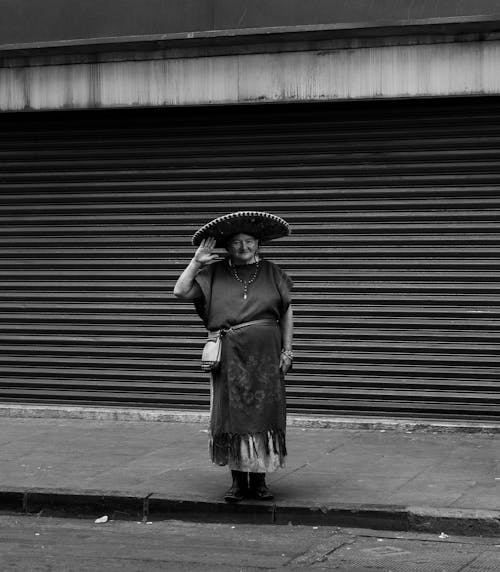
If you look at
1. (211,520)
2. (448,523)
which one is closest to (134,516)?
(211,520)

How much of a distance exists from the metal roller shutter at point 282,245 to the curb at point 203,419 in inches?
4.5

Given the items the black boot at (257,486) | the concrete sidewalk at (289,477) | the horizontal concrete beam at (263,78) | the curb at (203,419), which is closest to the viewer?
the concrete sidewalk at (289,477)

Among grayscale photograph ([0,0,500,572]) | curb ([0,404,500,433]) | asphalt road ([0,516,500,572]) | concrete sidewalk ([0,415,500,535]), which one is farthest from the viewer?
curb ([0,404,500,433])

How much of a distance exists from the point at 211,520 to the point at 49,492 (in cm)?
123

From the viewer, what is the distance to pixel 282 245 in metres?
12.1

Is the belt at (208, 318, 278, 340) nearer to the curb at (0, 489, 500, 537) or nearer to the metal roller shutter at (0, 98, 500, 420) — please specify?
the curb at (0, 489, 500, 537)

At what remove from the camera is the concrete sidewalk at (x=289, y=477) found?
8.20m

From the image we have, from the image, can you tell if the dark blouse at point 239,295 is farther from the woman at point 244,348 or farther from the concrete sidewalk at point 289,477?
the concrete sidewalk at point 289,477

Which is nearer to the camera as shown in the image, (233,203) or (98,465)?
(98,465)

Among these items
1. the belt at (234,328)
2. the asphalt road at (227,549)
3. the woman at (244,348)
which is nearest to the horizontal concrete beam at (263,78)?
the woman at (244,348)

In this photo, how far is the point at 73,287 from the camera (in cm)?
1268

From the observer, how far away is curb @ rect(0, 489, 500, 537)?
7891 mm

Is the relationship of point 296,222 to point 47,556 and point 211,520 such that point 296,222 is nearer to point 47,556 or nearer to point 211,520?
point 211,520

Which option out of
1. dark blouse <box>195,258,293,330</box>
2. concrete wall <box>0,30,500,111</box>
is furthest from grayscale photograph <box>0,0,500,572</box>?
dark blouse <box>195,258,293,330</box>
